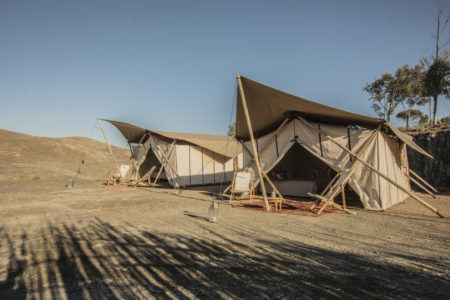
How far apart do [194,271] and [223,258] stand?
0.43m

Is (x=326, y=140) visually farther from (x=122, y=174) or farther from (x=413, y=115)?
(x=413, y=115)

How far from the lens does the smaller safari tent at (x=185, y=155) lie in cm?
1198

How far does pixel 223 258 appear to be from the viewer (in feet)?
8.68

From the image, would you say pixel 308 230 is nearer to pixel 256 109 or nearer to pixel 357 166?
pixel 357 166

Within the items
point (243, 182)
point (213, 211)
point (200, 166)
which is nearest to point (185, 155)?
point (200, 166)

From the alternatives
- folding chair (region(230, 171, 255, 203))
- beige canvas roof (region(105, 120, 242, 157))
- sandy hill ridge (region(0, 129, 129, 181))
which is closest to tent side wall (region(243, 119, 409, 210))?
folding chair (region(230, 171, 255, 203))

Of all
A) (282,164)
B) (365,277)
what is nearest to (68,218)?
(365,277)

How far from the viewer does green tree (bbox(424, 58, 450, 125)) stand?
50.5 feet

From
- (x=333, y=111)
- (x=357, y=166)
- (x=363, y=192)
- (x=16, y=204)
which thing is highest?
(x=333, y=111)

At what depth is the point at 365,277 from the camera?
2184 mm

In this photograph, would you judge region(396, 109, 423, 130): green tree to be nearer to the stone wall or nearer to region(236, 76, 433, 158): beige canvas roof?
the stone wall

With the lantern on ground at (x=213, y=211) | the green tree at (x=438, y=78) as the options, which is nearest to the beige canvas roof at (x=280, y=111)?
the lantern on ground at (x=213, y=211)

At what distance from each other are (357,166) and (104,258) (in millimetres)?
5766

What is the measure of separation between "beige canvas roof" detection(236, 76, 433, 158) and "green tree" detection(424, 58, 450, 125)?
12.5 meters
